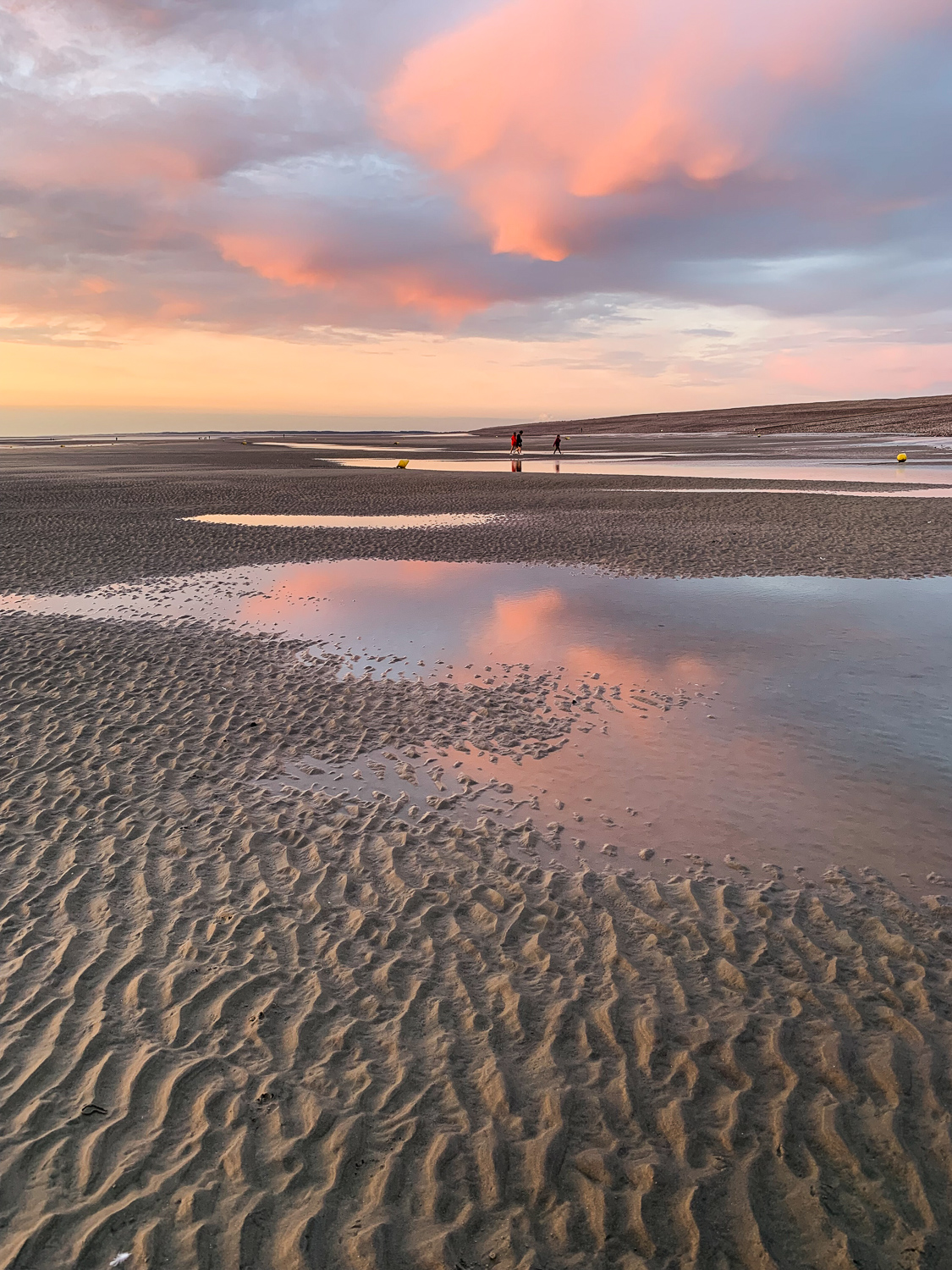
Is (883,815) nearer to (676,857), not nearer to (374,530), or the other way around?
(676,857)

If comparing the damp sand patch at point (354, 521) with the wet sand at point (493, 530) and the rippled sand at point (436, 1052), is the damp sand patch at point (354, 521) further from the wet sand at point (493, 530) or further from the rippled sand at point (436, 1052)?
the rippled sand at point (436, 1052)

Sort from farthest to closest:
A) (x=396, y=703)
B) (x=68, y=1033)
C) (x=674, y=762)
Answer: (x=396, y=703) → (x=674, y=762) → (x=68, y=1033)

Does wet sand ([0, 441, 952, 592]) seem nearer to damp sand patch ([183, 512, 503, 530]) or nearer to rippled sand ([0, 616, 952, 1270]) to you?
damp sand patch ([183, 512, 503, 530])

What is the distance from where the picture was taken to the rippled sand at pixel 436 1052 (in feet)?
14.4

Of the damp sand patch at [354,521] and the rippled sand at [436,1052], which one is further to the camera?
the damp sand patch at [354,521]

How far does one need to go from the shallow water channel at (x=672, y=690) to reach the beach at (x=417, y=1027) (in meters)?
0.37

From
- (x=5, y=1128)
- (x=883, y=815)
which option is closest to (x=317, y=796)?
(x=5, y=1128)

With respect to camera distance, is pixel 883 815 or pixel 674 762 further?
pixel 674 762

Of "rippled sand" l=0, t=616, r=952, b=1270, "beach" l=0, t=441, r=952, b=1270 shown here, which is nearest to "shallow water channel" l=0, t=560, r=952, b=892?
"beach" l=0, t=441, r=952, b=1270

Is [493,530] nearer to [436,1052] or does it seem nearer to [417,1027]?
[417,1027]

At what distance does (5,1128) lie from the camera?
500 centimetres

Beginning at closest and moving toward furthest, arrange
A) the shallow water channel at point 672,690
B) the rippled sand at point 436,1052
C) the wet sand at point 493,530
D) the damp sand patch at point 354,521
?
the rippled sand at point 436,1052 → the shallow water channel at point 672,690 → the wet sand at point 493,530 → the damp sand patch at point 354,521

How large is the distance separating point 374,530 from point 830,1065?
84.4 feet

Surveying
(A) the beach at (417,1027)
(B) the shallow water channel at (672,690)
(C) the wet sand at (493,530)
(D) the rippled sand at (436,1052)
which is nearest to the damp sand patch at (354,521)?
(C) the wet sand at (493,530)
